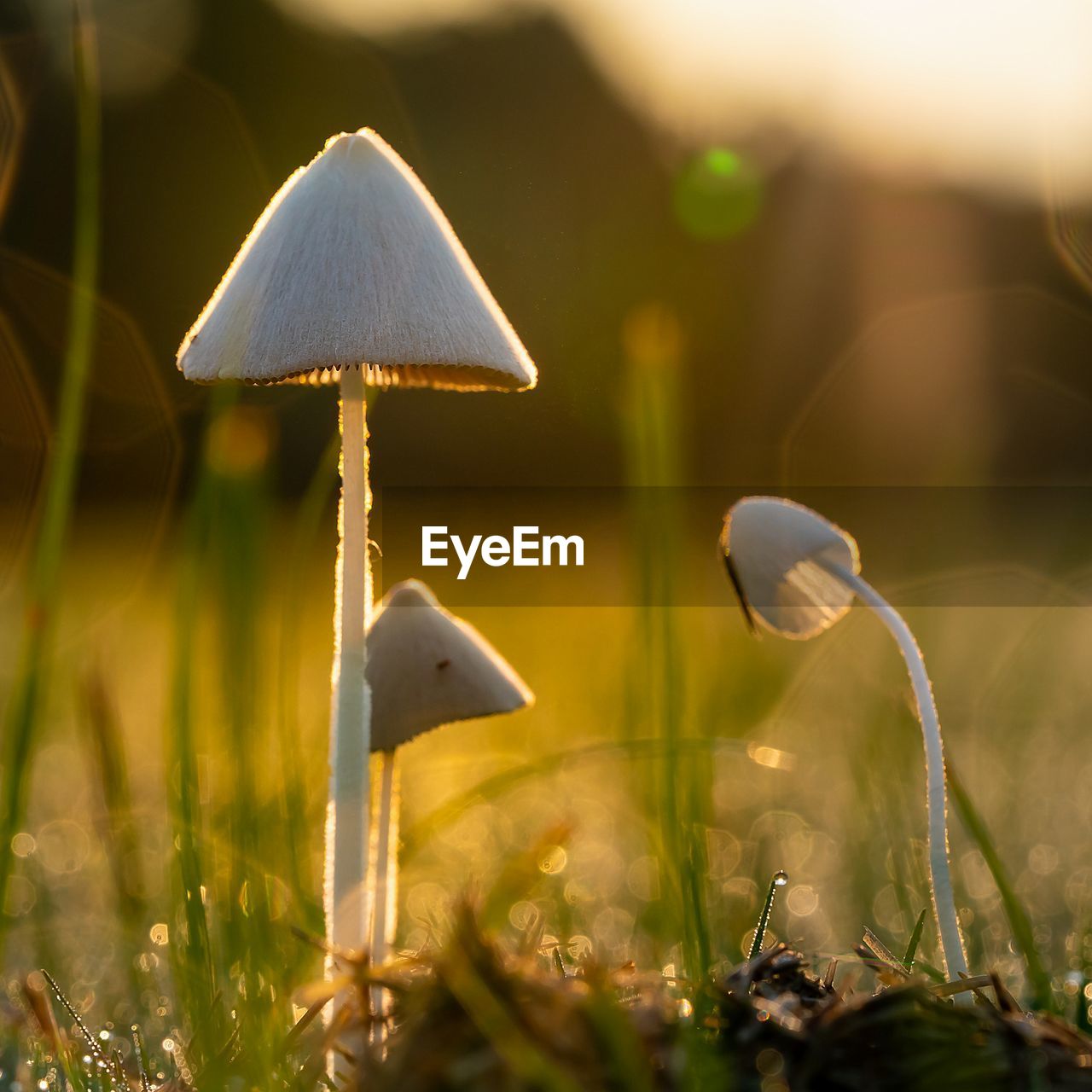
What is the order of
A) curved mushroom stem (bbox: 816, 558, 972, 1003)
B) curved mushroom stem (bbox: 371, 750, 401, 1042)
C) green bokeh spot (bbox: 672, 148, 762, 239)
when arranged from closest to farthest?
curved mushroom stem (bbox: 816, 558, 972, 1003), curved mushroom stem (bbox: 371, 750, 401, 1042), green bokeh spot (bbox: 672, 148, 762, 239)

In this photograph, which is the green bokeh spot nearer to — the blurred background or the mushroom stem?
the blurred background

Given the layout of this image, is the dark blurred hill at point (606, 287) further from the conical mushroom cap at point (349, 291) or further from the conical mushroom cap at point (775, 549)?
the conical mushroom cap at point (775, 549)

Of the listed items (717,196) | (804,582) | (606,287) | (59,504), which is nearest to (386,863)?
(804,582)

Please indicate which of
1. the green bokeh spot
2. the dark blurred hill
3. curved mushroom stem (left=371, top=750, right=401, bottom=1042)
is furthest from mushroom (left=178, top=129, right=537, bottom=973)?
the green bokeh spot

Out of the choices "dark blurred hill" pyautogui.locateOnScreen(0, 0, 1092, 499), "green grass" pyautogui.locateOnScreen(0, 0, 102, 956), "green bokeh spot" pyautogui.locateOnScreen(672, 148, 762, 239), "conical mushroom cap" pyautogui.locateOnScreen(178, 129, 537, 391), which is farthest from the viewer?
"green bokeh spot" pyautogui.locateOnScreen(672, 148, 762, 239)

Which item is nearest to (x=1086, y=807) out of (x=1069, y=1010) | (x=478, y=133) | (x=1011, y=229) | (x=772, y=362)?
(x=1069, y=1010)

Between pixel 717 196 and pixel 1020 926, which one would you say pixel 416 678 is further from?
pixel 717 196

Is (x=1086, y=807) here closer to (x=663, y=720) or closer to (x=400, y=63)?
(x=663, y=720)
